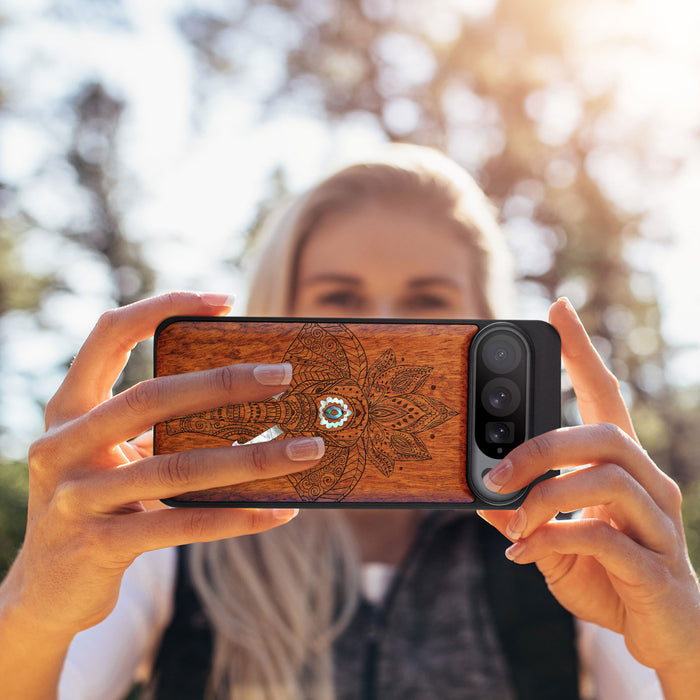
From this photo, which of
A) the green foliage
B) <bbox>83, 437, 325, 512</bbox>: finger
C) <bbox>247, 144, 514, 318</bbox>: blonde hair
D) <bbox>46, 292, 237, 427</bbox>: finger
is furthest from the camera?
the green foliage

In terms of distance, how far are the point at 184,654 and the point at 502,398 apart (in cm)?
175

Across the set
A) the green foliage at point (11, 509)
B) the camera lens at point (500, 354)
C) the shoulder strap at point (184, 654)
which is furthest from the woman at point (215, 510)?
the green foliage at point (11, 509)

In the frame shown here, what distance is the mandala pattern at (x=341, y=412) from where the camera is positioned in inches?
59.7

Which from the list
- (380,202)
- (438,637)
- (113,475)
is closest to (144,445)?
(113,475)

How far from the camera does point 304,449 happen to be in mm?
1359

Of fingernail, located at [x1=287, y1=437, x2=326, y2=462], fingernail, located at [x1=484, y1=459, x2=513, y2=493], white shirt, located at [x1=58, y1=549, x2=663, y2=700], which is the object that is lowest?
white shirt, located at [x1=58, y1=549, x2=663, y2=700]

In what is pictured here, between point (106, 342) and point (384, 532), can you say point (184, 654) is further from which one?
point (106, 342)

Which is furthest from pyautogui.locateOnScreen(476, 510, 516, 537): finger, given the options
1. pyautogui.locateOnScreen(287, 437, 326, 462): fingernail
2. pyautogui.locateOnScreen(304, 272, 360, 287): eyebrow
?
pyautogui.locateOnScreen(304, 272, 360, 287): eyebrow

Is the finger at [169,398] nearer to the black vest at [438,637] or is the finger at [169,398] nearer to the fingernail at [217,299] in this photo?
the fingernail at [217,299]

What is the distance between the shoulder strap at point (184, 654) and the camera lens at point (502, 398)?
1.64m

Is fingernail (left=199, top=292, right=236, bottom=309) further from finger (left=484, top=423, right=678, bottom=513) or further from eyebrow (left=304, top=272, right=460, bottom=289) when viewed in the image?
eyebrow (left=304, top=272, right=460, bottom=289)

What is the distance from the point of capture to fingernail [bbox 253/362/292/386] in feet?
4.46

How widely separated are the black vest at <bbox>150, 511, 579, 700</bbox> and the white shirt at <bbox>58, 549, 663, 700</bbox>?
0.27 feet

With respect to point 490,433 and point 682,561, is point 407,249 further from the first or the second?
point 682,561
